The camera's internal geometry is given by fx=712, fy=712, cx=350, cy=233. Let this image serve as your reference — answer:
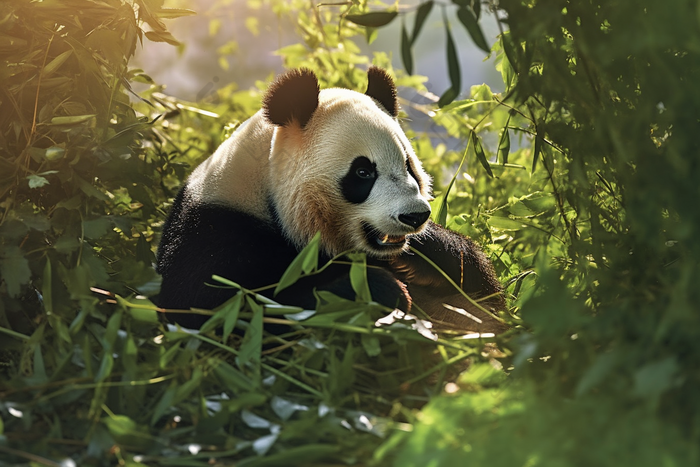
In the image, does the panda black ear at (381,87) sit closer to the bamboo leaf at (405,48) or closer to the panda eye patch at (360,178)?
the panda eye patch at (360,178)

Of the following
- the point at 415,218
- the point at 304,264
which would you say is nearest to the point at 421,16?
the point at 304,264

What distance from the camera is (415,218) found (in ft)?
6.28

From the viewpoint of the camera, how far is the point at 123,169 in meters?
2.06

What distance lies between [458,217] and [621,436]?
5.10ft

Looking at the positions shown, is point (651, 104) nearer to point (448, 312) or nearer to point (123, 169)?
point (448, 312)

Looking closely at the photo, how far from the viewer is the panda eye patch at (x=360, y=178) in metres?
2.02

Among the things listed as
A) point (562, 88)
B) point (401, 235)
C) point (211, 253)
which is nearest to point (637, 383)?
point (562, 88)

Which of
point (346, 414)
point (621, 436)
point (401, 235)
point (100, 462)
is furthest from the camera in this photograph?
point (401, 235)

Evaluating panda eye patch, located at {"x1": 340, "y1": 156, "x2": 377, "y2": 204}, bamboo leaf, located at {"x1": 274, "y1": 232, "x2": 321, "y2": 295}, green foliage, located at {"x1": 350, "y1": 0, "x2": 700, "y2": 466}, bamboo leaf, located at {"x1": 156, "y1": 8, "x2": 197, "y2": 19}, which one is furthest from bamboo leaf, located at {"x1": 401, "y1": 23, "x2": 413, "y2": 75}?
bamboo leaf, located at {"x1": 156, "y1": 8, "x2": 197, "y2": 19}

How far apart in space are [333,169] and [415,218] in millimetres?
292

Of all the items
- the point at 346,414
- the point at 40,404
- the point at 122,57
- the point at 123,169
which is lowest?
the point at 40,404

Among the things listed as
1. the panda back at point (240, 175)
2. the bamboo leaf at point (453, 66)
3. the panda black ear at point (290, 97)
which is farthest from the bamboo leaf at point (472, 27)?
the panda back at point (240, 175)

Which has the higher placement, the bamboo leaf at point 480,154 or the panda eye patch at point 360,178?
the bamboo leaf at point 480,154

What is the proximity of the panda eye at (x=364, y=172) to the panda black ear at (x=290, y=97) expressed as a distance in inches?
9.1
